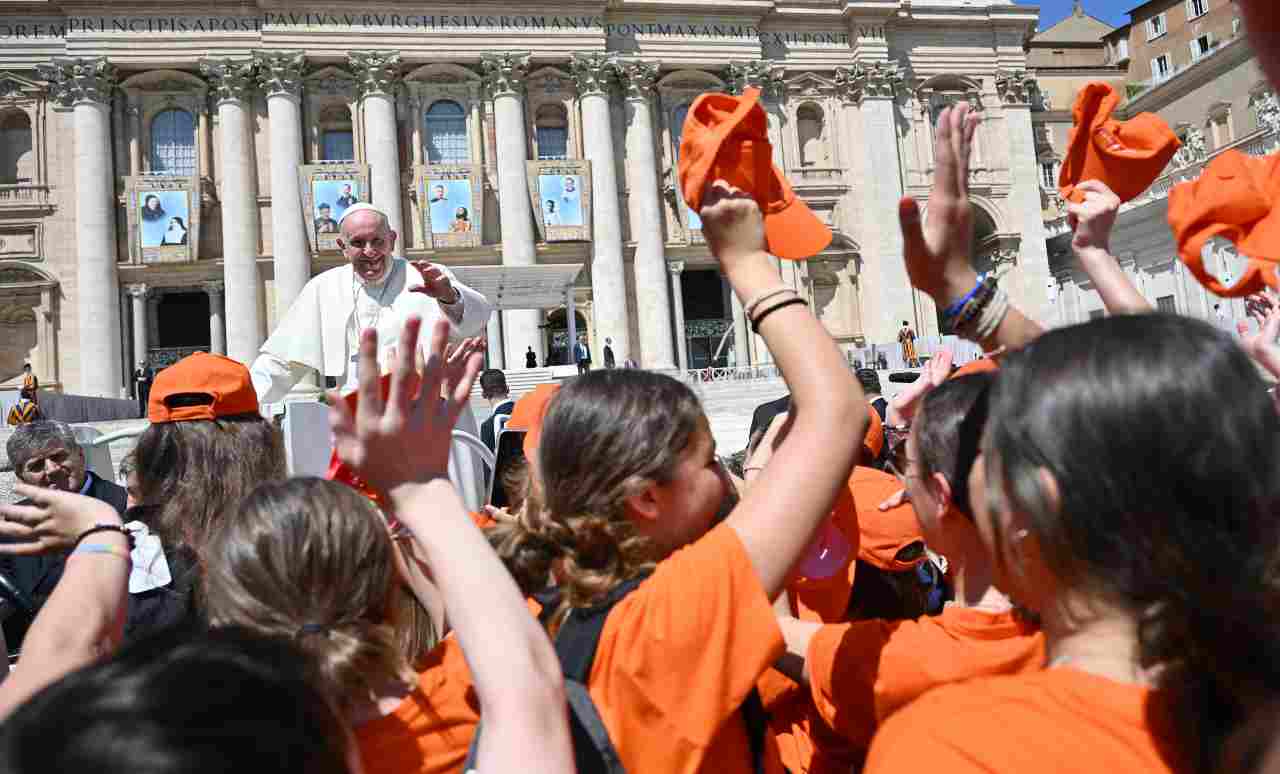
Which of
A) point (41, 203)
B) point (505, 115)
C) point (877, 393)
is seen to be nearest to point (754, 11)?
point (505, 115)

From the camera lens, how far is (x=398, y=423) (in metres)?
1.30

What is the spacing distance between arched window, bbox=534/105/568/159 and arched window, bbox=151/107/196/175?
10013mm

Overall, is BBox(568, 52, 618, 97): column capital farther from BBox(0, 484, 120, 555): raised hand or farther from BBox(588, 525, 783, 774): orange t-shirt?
BBox(588, 525, 783, 774): orange t-shirt

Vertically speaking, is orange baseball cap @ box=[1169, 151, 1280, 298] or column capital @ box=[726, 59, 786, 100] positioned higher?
column capital @ box=[726, 59, 786, 100]

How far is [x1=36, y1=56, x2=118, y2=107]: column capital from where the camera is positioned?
25.2m

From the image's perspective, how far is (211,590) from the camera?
5.48 ft

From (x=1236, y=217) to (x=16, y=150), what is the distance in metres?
31.0

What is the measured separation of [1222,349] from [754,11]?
3052cm

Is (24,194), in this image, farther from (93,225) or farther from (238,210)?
(238,210)

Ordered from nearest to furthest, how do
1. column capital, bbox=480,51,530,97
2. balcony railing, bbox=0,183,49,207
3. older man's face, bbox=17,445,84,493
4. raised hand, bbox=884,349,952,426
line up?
raised hand, bbox=884,349,952,426 → older man's face, bbox=17,445,84,493 → balcony railing, bbox=0,183,49,207 → column capital, bbox=480,51,530,97

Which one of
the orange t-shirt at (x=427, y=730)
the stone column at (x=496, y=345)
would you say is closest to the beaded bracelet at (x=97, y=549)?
the orange t-shirt at (x=427, y=730)

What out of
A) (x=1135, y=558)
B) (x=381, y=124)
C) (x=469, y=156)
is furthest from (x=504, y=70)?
(x=1135, y=558)

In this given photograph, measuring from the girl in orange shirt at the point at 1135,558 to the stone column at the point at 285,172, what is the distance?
26546 mm

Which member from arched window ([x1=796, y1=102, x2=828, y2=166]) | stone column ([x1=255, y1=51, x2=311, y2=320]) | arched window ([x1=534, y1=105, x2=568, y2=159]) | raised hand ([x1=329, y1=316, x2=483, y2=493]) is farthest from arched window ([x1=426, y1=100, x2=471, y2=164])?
raised hand ([x1=329, y1=316, x2=483, y2=493])
